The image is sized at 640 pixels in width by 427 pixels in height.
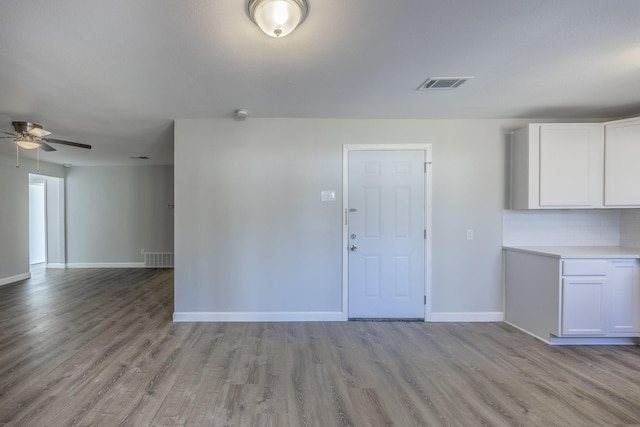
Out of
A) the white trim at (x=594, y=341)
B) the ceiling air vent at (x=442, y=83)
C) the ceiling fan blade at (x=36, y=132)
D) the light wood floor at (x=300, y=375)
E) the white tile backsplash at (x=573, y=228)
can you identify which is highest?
the ceiling air vent at (x=442, y=83)

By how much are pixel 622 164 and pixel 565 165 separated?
0.56 metres

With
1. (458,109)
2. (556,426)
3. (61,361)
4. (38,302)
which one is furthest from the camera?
(38,302)

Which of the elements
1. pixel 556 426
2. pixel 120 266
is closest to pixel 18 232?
pixel 120 266

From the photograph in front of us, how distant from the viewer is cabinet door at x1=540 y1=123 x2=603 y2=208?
10.3 ft

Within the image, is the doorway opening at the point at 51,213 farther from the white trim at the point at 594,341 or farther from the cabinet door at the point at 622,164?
the cabinet door at the point at 622,164

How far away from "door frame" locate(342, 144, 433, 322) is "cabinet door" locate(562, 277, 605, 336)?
1.30 meters

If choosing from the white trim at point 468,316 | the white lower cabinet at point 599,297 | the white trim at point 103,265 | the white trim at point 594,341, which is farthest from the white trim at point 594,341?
the white trim at point 103,265

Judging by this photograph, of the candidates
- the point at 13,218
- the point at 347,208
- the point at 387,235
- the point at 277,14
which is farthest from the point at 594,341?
the point at 13,218

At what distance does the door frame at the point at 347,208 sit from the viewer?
11.6ft

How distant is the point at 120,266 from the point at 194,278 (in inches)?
183

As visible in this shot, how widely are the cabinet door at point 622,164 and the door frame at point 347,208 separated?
5.99ft

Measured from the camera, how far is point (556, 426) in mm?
1814

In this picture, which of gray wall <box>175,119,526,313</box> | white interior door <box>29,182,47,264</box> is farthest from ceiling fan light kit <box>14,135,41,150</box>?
white interior door <box>29,182,47,264</box>

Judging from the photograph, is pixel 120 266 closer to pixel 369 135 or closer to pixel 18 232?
pixel 18 232
